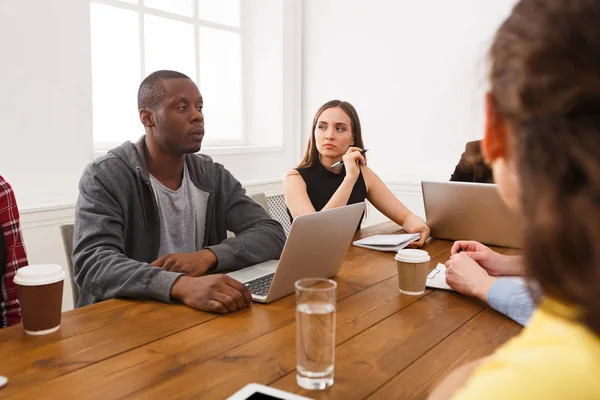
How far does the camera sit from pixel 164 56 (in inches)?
132

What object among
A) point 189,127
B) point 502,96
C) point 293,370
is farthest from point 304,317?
point 189,127

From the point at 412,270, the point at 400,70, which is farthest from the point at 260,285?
the point at 400,70

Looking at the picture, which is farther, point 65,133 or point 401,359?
point 65,133

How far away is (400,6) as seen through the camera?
11.7 ft

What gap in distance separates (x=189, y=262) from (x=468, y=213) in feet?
3.31

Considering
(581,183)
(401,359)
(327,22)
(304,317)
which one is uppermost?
(327,22)

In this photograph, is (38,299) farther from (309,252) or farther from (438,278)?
(438,278)

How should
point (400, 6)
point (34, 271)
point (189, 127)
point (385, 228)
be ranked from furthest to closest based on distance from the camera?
point (400, 6)
point (385, 228)
point (189, 127)
point (34, 271)

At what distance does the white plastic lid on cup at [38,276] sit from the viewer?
1048mm

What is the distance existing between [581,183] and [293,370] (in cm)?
65

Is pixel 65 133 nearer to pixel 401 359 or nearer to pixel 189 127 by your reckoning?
pixel 189 127

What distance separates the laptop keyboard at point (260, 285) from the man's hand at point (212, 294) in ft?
0.27

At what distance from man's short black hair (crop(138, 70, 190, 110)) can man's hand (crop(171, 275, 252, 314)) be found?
0.88 metres

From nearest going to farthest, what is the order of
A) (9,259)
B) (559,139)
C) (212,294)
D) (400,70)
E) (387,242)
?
(559,139) < (212,294) < (9,259) < (387,242) < (400,70)
